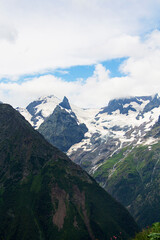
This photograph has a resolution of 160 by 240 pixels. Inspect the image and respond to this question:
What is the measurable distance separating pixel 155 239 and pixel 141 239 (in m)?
6.25

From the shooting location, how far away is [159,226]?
3628 cm

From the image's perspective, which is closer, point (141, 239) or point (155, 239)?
point (155, 239)

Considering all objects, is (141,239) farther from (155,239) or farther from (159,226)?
(155,239)

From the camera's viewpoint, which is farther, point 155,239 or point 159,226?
point 159,226

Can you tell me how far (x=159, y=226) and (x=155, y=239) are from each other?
22.7 ft

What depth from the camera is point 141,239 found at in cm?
3556

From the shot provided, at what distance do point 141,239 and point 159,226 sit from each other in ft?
10.9

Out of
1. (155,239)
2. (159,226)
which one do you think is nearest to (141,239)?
(159,226)

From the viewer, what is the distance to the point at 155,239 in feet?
98.3
